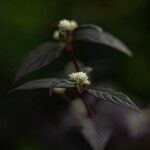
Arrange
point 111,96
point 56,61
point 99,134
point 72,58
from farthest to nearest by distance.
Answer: point 56,61
point 72,58
point 99,134
point 111,96

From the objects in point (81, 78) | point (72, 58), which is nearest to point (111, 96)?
point (81, 78)

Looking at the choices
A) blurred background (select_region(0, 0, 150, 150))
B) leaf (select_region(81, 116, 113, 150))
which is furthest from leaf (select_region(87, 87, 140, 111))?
blurred background (select_region(0, 0, 150, 150))

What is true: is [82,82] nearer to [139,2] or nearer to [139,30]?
[139,30]

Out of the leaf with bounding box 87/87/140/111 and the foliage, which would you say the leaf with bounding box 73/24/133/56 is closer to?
the foliage

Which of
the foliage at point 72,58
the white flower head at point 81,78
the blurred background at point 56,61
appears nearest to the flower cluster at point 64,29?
the foliage at point 72,58

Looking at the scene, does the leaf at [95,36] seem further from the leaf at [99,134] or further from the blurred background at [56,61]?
the leaf at [99,134]

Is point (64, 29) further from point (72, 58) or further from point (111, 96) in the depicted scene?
point (111, 96)
